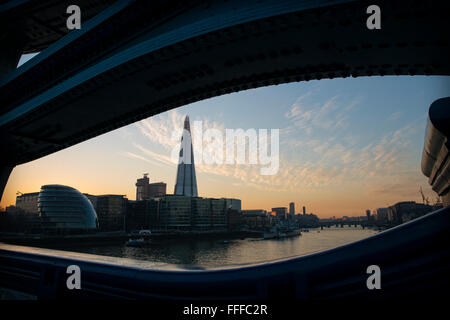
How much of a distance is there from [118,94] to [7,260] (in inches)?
311

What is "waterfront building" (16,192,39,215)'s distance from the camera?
8238 cm

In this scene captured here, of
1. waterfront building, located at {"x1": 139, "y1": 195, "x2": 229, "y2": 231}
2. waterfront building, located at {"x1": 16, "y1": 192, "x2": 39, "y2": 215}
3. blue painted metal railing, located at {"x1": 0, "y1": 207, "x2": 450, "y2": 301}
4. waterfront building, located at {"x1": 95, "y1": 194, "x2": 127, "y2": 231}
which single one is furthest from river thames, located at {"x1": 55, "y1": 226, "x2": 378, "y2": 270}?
waterfront building, located at {"x1": 16, "y1": 192, "x2": 39, "y2": 215}

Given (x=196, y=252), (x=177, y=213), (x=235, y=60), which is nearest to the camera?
(x=235, y=60)

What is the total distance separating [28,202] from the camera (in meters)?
86.0

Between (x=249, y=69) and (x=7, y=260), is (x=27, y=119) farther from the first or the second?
(x=249, y=69)

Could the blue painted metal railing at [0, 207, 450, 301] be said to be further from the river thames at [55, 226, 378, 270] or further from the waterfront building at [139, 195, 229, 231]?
the waterfront building at [139, 195, 229, 231]

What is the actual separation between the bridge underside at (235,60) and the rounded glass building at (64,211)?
2604 inches

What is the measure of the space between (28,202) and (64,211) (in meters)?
22.8

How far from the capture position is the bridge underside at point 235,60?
700cm

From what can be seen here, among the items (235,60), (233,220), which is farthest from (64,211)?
(235,60)

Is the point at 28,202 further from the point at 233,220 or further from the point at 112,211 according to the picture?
the point at 233,220

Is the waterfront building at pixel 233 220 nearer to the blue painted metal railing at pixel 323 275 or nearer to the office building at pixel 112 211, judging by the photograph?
the office building at pixel 112 211

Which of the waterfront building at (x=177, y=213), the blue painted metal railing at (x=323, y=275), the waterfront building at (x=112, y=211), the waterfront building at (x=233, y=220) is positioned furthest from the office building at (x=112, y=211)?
the blue painted metal railing at (x=323, y=275)
